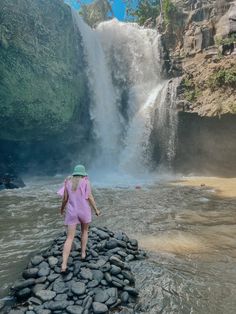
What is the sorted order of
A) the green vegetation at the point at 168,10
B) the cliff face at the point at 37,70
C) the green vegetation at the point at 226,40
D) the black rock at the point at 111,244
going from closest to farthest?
1. the black rock at the point at 111,244
2. the cliff face at the point at 37,70
3. the green vegetation at the point at 226,40
4. the green vegetation at the point at 168,10

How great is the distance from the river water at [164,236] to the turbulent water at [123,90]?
8.51 m

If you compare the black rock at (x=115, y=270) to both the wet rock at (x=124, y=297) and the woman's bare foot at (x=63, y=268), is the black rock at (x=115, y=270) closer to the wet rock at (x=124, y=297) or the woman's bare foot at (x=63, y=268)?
the wet rock at (x=124, y=297)

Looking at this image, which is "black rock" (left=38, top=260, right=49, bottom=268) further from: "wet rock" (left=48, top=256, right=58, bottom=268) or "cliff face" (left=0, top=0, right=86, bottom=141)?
"cliff face" (left=0, top=0, right=86, bottom=141)

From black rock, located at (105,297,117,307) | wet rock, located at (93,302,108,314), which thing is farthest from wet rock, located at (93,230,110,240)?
wet rock, located at (93,302,108,314)

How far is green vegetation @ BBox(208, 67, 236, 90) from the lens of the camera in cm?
2069

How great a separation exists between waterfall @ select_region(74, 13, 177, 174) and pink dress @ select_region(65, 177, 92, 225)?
1778 cm

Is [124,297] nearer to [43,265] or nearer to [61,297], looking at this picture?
[61,297]

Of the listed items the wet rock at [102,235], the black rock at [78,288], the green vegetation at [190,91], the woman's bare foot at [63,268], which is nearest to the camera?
the black rock at [78,288]

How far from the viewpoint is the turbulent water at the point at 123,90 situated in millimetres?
24578

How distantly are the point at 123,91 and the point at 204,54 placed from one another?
6.85 meters

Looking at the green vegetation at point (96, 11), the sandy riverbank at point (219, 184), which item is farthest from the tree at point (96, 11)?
the sandy riverbank at point (219, 184)

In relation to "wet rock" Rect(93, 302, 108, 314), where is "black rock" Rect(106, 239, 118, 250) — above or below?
above

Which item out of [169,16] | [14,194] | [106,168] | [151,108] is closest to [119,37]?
[169,16]

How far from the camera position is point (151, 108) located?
2444 cm
